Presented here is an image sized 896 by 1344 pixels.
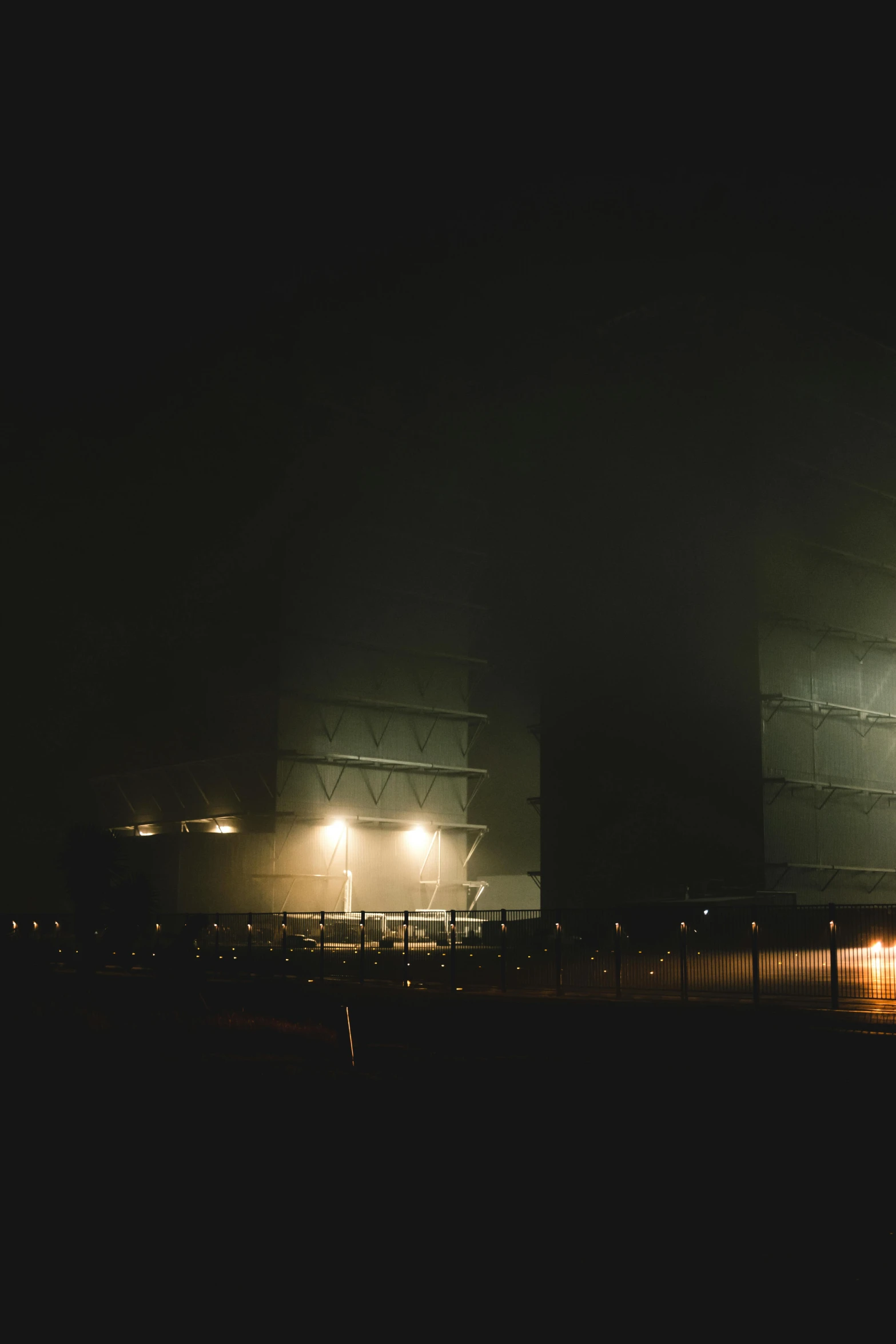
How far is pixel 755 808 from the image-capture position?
41.1 meters

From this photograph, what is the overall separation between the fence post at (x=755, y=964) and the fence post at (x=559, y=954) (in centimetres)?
400

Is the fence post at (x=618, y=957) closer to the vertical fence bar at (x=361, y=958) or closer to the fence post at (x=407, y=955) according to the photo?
the fence post at (x=407, y=955)

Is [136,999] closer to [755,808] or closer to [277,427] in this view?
[755,808]

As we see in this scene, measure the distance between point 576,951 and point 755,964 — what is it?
14.2 feet

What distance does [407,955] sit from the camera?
27.4 m

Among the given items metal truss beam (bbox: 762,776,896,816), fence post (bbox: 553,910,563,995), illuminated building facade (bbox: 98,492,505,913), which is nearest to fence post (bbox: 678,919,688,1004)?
fence post (bbox: 553,910,563,995)

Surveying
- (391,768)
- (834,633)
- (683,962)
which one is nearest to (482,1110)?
(683,962)

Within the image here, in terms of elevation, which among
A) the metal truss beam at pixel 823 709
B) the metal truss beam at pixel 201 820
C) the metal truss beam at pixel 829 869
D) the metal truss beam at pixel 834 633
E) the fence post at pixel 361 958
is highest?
the metal truss beam at pixel 834 633

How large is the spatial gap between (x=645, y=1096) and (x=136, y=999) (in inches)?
470

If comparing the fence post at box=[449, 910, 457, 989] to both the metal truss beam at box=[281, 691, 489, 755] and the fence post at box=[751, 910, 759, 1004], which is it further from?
the metal truss beam at box=[281, 691, 489, 755]

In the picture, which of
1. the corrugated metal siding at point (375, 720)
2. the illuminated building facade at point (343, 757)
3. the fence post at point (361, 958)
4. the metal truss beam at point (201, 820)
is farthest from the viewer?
the corrugated metal siding at point (375, 720)

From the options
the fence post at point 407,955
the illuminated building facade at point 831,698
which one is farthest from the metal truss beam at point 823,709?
the fence post at point 407,955

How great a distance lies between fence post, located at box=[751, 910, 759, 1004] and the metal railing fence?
0.02m

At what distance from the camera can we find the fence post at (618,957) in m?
22.6
